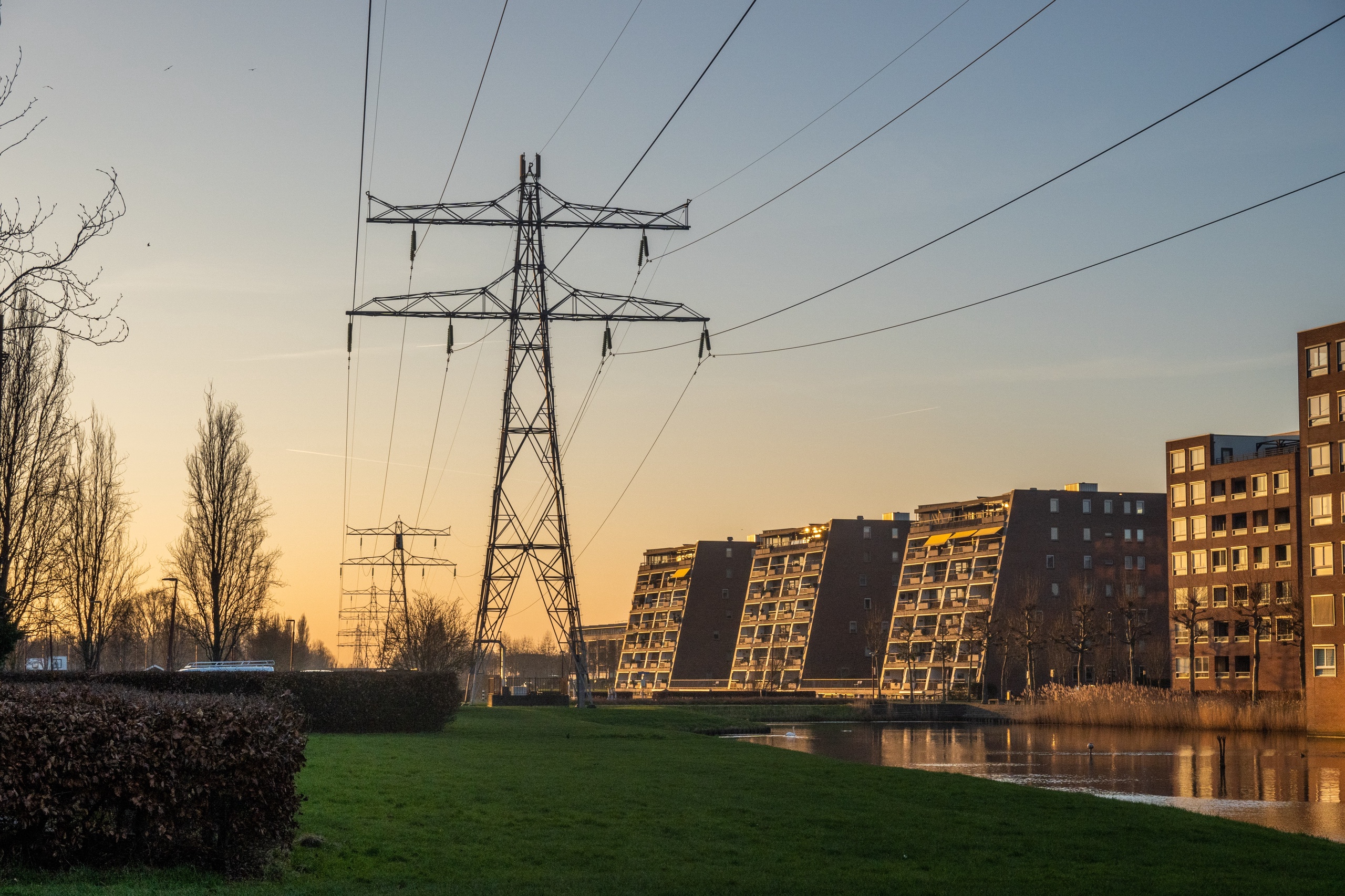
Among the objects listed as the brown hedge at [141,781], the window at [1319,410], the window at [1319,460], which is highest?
the window at [1319,410]

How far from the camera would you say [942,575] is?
128 meters

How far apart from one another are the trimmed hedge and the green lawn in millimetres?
10507

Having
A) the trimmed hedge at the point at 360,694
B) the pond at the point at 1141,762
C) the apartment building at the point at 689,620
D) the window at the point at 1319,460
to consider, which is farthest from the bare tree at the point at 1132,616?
the trimmed hedge at the point at 360,694

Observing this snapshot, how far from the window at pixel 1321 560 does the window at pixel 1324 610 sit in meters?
1.12

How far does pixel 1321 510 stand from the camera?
64.1 meters

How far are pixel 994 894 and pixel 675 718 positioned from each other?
4168 cm

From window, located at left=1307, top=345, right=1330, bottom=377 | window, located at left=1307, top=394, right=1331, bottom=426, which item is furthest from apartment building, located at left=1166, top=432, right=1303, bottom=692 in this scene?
window, located at left=1307, top=345, right=1330, bottom=377

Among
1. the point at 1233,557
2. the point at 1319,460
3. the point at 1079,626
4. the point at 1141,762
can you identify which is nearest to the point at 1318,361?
the point at 1319,460

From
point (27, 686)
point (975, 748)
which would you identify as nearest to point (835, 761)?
point (27, 686)

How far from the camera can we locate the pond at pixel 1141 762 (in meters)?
26.1

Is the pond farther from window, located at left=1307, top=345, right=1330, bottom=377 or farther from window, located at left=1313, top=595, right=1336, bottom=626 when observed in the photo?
window, located at left=1307, top=345, right=1330, bottom=377

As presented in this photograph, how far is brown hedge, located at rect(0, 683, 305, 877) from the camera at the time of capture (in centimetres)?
1085

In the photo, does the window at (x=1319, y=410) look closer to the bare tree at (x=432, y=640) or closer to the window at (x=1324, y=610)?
the window at (x=1324, y=610)

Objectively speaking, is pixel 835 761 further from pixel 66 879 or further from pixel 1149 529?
pixel 1149 529
